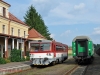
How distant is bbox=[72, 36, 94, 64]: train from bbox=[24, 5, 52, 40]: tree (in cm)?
4609

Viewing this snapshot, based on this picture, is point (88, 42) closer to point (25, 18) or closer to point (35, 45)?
point (35, 45)

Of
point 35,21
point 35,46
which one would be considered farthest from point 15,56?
point 35,21

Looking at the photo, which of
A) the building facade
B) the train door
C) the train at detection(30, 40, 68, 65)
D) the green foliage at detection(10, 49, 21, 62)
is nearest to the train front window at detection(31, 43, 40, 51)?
the train at detection(30, 40, 68, 65)

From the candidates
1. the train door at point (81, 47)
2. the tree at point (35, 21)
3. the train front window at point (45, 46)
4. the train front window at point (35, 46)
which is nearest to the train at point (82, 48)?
the train door at point (81, 47)

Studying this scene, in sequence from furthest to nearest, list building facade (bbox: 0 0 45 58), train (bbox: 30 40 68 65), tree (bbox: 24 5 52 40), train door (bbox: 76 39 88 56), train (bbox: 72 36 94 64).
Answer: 1. tree (bbox: 24 5 52 40)
2. building facade (bbox: 0 0 45 58)
3. train door (bbox: 76 39 88 56)
4. train (bbox: 72 36 94 64)
5. train (bbox: 30 40 68 65)

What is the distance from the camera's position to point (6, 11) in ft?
127

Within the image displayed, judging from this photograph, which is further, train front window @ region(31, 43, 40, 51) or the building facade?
the building facade

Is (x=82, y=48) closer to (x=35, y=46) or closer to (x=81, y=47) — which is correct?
(x=81, y=47)

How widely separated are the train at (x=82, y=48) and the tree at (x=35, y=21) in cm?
4609

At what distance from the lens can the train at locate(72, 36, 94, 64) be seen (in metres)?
26.2

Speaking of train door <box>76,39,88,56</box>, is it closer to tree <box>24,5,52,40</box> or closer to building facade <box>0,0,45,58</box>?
building facade <box>0,0,45,58</box>

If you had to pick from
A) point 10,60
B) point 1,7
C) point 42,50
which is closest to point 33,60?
point 42,50

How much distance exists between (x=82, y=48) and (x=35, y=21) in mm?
47744

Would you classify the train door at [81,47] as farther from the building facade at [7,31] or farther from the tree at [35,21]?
the tree at [35,21]
